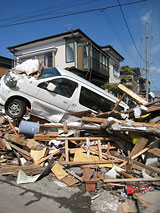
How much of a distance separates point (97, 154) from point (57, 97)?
7.90 feet

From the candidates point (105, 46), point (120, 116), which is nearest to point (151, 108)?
point (120, 116)

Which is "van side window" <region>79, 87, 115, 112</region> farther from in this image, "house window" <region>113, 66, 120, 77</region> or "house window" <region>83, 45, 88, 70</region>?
"house window" <region>113, 66, 120, 77</region>

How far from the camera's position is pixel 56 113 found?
19.6 ft

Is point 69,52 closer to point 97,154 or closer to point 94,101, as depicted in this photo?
point 94,101

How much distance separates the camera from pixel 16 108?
571 centimetres

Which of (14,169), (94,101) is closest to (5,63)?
(94,101)

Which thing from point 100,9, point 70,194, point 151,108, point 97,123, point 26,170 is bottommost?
point 70,194

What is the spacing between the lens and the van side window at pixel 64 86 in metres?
5.75

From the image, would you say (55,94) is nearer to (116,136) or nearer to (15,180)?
(116,136)

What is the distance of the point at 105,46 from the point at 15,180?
68.8 feet

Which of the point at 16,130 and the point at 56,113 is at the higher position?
the point at 56,113

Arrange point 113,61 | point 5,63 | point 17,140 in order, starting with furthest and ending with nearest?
point 113,61, point 5,63, point 17,140

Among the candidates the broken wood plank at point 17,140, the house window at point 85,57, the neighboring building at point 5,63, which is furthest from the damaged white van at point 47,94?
the neighboring building at point 5,63

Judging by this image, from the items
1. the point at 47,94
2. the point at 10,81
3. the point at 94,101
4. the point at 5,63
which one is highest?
the point at 5,63
